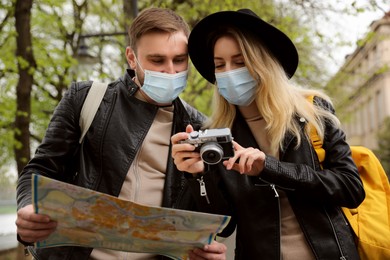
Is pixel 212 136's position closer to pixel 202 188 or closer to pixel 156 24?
pixel 202 188

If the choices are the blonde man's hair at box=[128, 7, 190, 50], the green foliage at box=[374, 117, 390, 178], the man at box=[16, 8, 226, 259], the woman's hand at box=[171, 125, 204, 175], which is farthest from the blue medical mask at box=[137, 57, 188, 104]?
the green foliage at box=[374, 117, 390, 178]

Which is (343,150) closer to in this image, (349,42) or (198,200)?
(198,200)

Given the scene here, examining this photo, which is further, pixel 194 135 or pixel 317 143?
pixel 317 143

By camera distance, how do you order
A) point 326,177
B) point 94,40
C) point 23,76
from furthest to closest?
point 94,40 → point 23,76 → point 326,177

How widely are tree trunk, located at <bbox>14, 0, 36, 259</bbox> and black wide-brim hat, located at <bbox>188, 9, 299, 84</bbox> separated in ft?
17.6

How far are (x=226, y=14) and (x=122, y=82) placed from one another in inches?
Answer: 28.7

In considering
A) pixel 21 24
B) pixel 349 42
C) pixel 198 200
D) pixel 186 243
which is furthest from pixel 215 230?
pixel 349 42

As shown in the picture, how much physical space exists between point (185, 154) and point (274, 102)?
0.67 m

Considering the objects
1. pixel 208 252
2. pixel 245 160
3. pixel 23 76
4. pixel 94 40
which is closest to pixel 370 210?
pixel 245 160

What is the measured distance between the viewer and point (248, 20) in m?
2.63

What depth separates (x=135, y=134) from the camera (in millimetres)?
Answer: 2549

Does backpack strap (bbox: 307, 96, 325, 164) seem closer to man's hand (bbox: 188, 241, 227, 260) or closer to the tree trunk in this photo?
man's hand (bbox: 188, 241, 227, 260)

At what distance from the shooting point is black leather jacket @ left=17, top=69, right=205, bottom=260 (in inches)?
92.4

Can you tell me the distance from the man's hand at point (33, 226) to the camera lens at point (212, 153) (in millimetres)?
688
